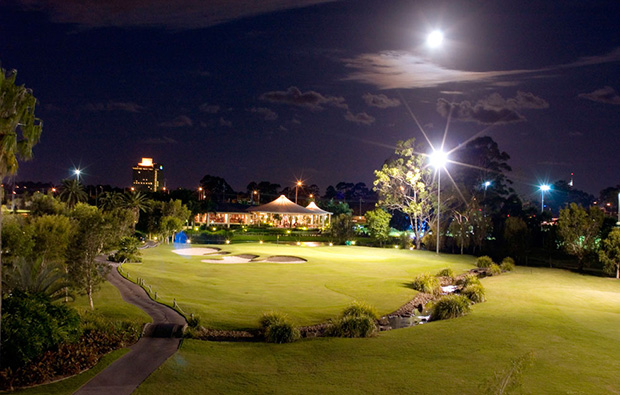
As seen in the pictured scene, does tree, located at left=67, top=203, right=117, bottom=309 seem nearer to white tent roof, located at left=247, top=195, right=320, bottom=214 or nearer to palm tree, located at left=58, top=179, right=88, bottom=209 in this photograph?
palm tree, located at left=58, top=179, right=88, bottom=209

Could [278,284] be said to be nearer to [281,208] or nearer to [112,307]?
[112,307]

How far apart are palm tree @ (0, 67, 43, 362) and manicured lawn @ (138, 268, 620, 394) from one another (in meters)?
6.03

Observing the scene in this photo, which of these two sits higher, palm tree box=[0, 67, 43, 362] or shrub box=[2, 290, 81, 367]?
palm tree box=[0, 67, 43, 362]

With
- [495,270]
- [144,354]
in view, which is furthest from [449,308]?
[495,270]

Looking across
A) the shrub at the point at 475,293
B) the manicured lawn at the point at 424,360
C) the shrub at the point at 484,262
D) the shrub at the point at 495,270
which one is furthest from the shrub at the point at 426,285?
the shrub at the point at 484,262

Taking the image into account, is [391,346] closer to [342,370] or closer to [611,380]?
[342,370]

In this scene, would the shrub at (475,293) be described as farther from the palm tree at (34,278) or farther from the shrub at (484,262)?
the palm tree at (34,278)

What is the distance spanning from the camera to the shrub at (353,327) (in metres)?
16.9

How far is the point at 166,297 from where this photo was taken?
70.9 ft

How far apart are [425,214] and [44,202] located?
130 feet

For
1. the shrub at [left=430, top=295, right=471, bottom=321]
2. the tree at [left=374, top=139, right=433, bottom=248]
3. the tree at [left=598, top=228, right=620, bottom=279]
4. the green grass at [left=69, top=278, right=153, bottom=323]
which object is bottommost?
the green grass at [left=69, top=278, right=153, bottom=323]

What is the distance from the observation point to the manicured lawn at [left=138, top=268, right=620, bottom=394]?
457 inches

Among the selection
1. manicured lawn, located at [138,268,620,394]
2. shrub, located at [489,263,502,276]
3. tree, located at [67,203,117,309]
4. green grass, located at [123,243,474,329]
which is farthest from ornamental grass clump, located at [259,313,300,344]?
shrub, located at [489,263,502,276]

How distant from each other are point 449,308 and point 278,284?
1004cm
